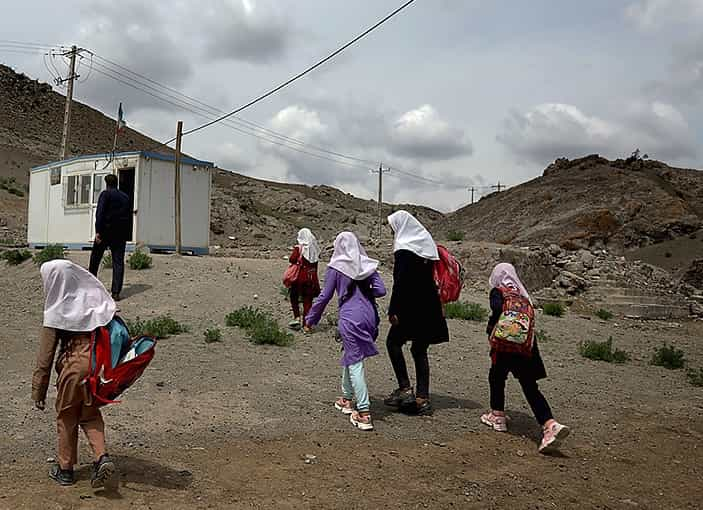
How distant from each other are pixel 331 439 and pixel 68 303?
2.56m

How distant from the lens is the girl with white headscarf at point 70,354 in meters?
4.38

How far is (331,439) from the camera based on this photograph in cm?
599

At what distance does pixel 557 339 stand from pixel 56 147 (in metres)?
62.8

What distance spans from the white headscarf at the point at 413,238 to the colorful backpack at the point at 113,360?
2.76 meters

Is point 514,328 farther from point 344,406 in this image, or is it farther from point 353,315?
point 344,406

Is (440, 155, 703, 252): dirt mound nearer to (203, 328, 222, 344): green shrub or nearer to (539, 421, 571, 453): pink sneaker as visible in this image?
(203, 328, 222, 344): green shrub

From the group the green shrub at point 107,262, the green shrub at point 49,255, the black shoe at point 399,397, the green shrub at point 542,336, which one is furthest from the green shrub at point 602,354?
the green shrub at point 49,255

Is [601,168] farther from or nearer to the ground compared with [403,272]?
farther from the ground

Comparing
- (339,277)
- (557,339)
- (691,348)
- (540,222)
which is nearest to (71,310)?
(339,277)

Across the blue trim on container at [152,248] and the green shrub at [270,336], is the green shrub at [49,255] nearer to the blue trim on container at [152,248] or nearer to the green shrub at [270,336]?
the blue trim on container at [152,248]

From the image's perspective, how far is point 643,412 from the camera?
808 centimetres

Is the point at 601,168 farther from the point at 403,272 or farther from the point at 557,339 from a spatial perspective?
the point at 403,272

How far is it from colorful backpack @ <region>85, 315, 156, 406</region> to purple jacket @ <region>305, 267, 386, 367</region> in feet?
6.83

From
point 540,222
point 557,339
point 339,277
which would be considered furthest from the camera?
point 540,222
